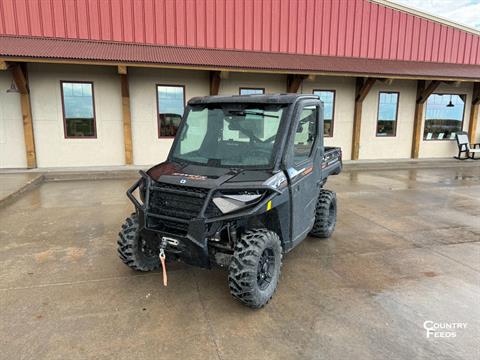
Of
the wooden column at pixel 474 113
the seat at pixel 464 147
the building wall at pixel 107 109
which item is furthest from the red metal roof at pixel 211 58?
the seat at pixel 464 147

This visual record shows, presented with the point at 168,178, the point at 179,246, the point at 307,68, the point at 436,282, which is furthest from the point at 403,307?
the point at 307,68

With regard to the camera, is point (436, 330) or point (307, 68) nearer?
point (436, 330)

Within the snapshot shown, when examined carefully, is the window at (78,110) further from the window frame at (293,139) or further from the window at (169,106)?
the window frame at (293,139)

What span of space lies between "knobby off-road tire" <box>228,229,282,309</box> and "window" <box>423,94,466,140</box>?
12850mm

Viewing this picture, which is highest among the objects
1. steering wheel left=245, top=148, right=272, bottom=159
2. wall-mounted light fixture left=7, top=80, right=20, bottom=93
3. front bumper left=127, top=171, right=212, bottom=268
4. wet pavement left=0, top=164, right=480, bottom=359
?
wall-mounted light fixture left=7, top=80, right=20, bottom=93

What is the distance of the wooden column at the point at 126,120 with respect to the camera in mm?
10188

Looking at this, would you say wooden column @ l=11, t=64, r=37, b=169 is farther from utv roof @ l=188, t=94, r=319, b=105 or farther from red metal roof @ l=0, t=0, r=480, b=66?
utv roof @ l=188, t=94, r=319, b=105

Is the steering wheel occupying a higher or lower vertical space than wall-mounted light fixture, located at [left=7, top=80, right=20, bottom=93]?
lower

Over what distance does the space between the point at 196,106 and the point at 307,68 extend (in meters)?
7.60

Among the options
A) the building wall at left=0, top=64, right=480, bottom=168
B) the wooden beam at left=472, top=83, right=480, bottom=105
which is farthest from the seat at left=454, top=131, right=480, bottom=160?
the building wall at left=0, top=64, right=480, bottom=168

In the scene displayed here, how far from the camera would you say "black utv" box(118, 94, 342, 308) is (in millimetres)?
2893

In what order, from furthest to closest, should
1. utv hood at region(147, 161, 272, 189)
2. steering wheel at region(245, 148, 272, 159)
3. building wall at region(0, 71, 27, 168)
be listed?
building wall at region(0, 71, 27, 168) → steering wheel at region(245, 148, 272, 159) → utv hood at region(147, 161, 272, 189)

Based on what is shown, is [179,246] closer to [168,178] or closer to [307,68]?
[168,178]

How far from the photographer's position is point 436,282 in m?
3.62
